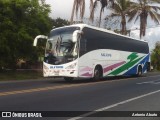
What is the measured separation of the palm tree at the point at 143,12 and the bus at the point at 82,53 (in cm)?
1906

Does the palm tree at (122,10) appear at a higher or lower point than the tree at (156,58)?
higher

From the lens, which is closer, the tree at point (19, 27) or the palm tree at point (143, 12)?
the tree at point (19, 27)

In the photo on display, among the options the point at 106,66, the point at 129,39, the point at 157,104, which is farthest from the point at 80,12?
the point at 157,104

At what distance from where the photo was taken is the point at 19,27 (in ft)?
96.5

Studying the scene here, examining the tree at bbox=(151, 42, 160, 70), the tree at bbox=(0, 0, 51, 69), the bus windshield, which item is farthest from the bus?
the tree at bbox=(151, 42, 160, 70)

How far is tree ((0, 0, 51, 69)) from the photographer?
28.1 meters

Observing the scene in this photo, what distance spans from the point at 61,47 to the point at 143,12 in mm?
27975

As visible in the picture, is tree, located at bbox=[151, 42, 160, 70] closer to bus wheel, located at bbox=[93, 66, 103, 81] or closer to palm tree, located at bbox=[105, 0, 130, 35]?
palm tree, located at bbox=[105, 0, 130, 35]

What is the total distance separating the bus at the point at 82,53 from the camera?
2080cm

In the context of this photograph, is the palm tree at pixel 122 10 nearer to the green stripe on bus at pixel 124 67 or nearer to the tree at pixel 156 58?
the green stripe on bus at pixel 124 67

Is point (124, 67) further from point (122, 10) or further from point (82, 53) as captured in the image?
point (122, 10)

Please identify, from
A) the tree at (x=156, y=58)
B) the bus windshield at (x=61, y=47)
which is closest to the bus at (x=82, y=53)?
the bus windshield at (x=61, y=47)

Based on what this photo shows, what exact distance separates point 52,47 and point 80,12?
44.9ft

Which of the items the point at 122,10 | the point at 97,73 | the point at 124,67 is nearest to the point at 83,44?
the point at 97,73
